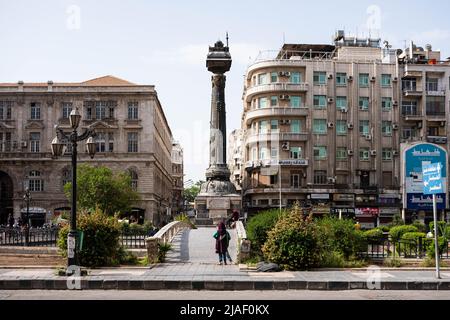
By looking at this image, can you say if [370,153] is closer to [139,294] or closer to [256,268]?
[256,268]

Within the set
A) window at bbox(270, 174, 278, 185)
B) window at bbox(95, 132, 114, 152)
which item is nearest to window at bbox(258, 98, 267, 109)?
window at bbox(270, 174, 278, 185)

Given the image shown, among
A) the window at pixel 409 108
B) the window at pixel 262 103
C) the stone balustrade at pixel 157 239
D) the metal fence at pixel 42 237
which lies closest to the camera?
the stone balustrade at pixel 157 239

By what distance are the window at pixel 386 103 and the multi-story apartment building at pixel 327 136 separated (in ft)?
0.29

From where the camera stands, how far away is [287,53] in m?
61.7

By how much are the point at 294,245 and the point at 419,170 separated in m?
38.7

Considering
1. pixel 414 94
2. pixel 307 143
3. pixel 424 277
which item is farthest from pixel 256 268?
pixel 414 94

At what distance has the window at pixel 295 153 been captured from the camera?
184 feet

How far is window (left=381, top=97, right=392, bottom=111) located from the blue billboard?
403 centimetres

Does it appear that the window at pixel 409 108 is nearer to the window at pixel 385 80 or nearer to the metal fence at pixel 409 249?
the window at pixel 385 80

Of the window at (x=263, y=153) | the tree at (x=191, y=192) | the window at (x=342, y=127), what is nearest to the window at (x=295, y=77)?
the window at (x=342, y=127)

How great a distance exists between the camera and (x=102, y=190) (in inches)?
2133

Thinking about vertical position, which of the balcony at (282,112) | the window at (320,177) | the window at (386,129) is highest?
the balcony at (282,112)

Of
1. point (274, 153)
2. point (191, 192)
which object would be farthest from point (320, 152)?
point (191, 192)

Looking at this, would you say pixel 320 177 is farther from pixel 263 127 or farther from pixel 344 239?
pixel 344 239
